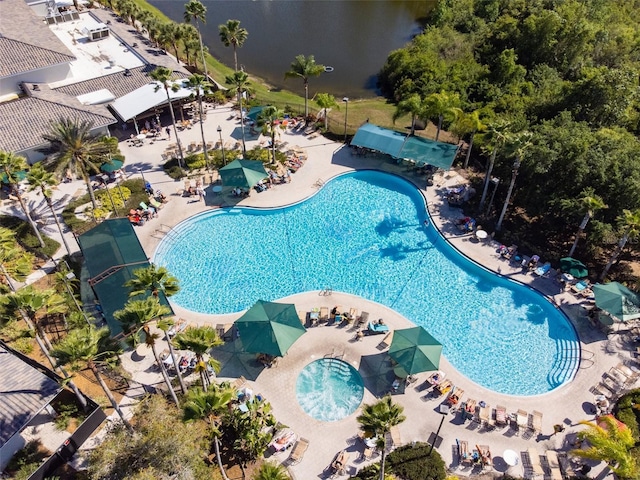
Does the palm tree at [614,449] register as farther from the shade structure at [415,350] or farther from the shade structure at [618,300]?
the shade structure at [618,300]

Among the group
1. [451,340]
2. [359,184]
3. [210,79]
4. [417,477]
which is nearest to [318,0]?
[210,79]

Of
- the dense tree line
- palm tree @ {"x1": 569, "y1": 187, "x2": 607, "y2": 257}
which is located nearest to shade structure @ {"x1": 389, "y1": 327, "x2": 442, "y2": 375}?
Result: palm tree @ {"x1": 569, "y1": 187, "x2": 607, "y2": 257}

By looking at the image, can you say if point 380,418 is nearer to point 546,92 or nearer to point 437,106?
point 437,106

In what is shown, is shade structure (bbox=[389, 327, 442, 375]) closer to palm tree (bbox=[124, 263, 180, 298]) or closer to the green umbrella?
the green umbrella

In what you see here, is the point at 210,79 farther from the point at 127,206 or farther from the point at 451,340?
the point at 451,340

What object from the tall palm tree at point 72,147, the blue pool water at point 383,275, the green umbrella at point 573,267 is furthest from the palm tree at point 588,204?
the tall palm tree at point 72,147

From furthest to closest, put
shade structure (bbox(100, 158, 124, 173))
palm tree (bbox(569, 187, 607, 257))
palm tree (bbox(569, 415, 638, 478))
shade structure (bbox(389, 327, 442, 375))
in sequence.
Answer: shade structure (bbox(100, 158, 124, 173)) → palm tree (bbox(569, 187, 607, 257)) → shade structure (bbox(389, 327, 442, 375)) → palm tree (bbox(569, 415, 638, 478))
